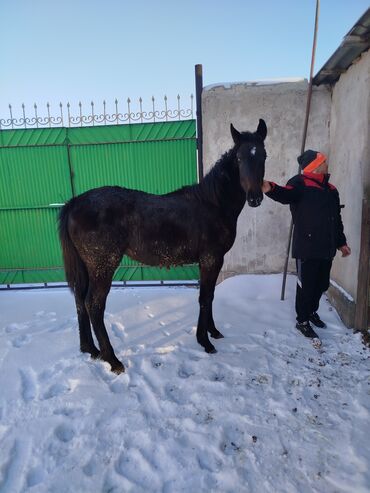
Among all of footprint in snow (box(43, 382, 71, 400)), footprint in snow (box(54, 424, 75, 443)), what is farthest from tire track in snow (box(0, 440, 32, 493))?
footprint in snow (box(43, 382, 71, 400))

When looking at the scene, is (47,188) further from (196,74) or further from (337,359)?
(337,359)

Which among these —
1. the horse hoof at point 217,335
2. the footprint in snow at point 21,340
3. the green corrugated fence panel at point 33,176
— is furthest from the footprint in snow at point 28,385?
the green corrugated fence panel at point 33,176

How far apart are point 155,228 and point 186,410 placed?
177 centimetres

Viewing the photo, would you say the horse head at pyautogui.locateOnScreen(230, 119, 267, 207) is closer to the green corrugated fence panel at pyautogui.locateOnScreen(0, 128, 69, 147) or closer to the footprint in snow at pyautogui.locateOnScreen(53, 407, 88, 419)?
the footprint in snow at pyautogui.locateOnScreen(53, 407, 88, 419)

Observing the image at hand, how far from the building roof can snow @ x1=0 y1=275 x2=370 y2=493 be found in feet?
11.1

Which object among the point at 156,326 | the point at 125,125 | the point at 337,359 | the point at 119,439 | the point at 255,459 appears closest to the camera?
the point at 255,459

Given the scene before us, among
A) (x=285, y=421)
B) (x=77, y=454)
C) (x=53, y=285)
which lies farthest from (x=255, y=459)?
(x=53, y=285)

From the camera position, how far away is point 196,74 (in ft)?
15.5

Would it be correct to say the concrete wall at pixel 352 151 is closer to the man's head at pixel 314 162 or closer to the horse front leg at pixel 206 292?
the man's head at pixel 314 162

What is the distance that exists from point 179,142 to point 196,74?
1.10 metres

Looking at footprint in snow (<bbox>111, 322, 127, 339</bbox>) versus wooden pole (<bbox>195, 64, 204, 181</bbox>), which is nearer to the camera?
footprint in snow (<bbox>111, 322, 127, 339</bbox>)

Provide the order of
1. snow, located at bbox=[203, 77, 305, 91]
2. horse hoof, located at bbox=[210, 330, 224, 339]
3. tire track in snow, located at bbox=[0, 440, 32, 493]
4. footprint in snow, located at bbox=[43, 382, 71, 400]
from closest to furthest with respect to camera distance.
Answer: tire track in snow, located at bbox=[0, 440, 32, 493], footprint in snow, located at bbox=[43, 382, 71, 400], horse hoof, located at bbox=[210, 330, 224, 339], snow, located at bbox=[203, 77, 305, 91]

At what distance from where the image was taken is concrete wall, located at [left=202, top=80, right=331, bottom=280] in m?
4.61

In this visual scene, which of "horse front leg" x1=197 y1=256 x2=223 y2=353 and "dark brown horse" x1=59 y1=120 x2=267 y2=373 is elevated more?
"dark brown horse" x1=59 y1=120 x2=267 y2=373
